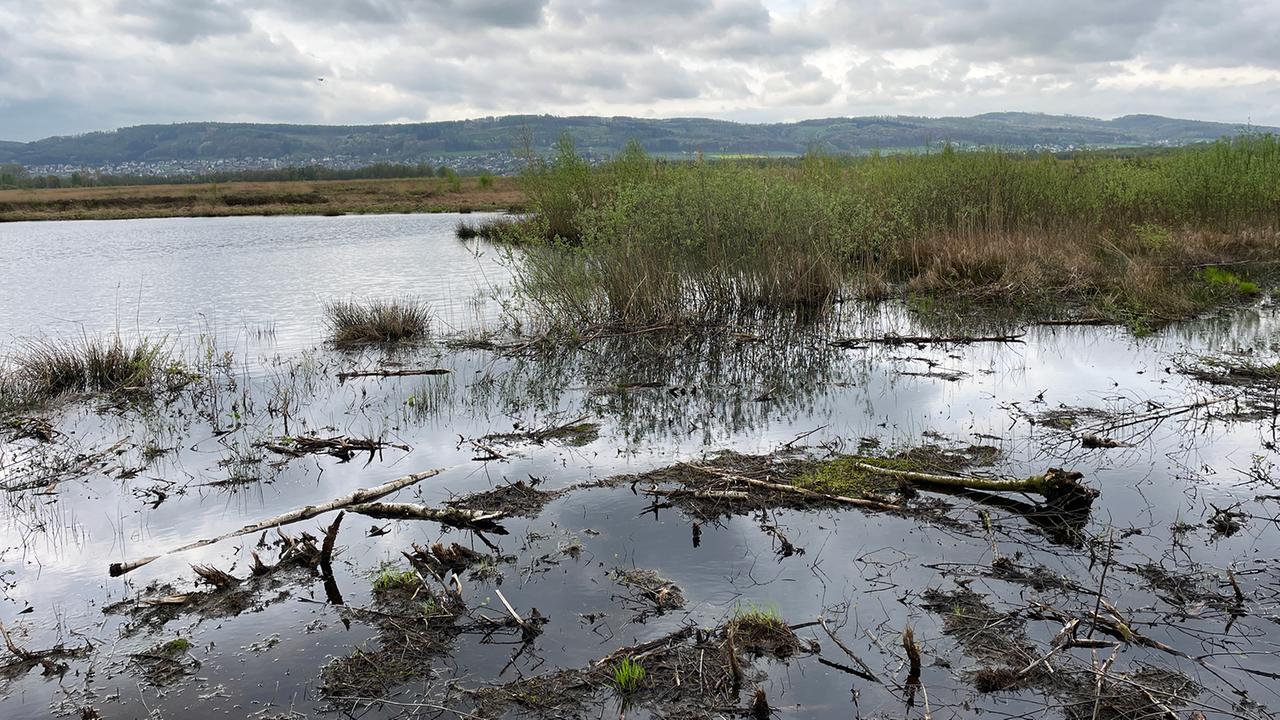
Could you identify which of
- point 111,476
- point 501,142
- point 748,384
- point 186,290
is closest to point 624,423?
point 748,384

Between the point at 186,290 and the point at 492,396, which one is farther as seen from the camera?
the point at 186,290

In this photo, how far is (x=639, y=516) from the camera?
22.7ft

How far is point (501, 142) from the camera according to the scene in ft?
574

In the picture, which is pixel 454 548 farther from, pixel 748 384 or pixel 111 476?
pixel 748 384

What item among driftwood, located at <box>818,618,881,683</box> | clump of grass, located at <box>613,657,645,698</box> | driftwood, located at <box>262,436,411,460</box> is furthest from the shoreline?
clump of grass, located at <box>613,657,645,698</box>

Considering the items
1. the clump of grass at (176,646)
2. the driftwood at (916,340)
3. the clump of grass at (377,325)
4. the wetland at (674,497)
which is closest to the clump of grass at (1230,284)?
the wetland at (674,497)

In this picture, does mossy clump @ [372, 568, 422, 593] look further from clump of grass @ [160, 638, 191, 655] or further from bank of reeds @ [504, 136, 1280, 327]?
bank of reeds @ [504, 136, 1280, 327]

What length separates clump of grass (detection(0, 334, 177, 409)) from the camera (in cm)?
1187

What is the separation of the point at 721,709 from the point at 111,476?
23.6 feet

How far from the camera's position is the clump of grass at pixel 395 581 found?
18.5ft

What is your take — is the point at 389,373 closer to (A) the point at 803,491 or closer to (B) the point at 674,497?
(B) the point at 674,497

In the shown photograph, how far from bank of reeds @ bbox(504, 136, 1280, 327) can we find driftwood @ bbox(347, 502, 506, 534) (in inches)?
320

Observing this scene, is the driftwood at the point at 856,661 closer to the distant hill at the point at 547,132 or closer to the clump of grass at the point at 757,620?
the clump of grass at the point at 757,620

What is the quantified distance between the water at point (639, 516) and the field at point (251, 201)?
52188 millimetres
